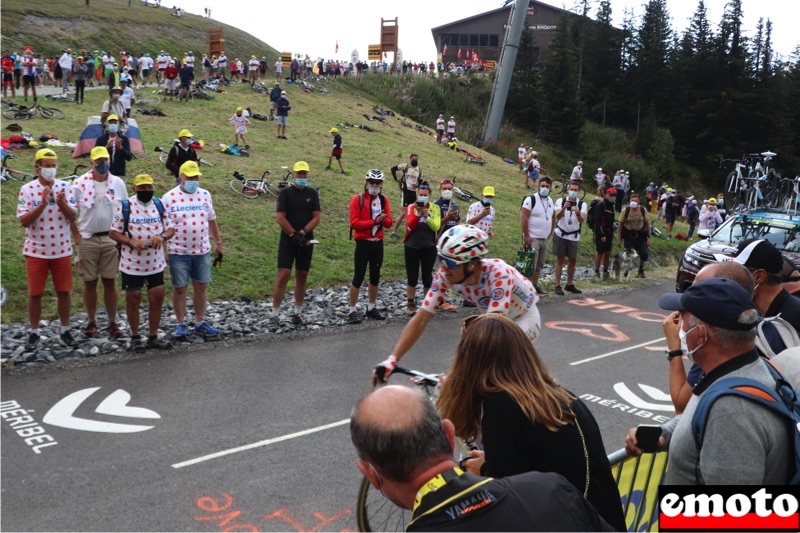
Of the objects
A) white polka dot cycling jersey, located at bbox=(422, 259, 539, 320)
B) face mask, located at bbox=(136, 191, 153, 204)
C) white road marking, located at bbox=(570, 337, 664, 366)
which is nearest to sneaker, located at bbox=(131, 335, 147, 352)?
face mask, located at bbox=(136, 191, 153, 204)

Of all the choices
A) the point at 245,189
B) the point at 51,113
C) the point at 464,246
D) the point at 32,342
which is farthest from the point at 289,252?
the point at 51,113

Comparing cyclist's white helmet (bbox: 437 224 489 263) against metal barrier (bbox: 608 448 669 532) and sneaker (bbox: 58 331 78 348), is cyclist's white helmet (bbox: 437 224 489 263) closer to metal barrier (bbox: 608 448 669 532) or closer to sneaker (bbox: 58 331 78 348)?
metal barrier (bbox: 608 448 669 532)

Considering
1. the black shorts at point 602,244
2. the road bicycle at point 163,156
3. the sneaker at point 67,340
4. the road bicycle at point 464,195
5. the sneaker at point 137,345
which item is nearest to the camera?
the sneaker at point 67,340

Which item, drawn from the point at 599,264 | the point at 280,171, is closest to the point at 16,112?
the point at 280,171

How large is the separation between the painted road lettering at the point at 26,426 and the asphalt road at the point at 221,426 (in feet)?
0.06

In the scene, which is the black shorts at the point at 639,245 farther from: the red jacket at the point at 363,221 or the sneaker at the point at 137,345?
the sneaker at the point at 137,345

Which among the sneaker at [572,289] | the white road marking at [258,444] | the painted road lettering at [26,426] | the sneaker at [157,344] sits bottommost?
the sneaker at [572,289]

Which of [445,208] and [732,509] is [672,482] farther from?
[445,208]

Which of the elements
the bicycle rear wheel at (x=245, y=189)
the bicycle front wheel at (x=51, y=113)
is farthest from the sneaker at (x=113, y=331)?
the bicycle front wheel at (x=51, y=113)

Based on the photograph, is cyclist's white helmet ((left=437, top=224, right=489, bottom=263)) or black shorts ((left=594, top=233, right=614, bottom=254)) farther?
black shorts ((left=594, top=233, right=614, bottom=254))

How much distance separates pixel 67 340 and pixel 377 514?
6261 mm

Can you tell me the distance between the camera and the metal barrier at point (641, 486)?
12.8 feet

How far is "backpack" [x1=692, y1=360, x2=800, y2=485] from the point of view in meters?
2.71
